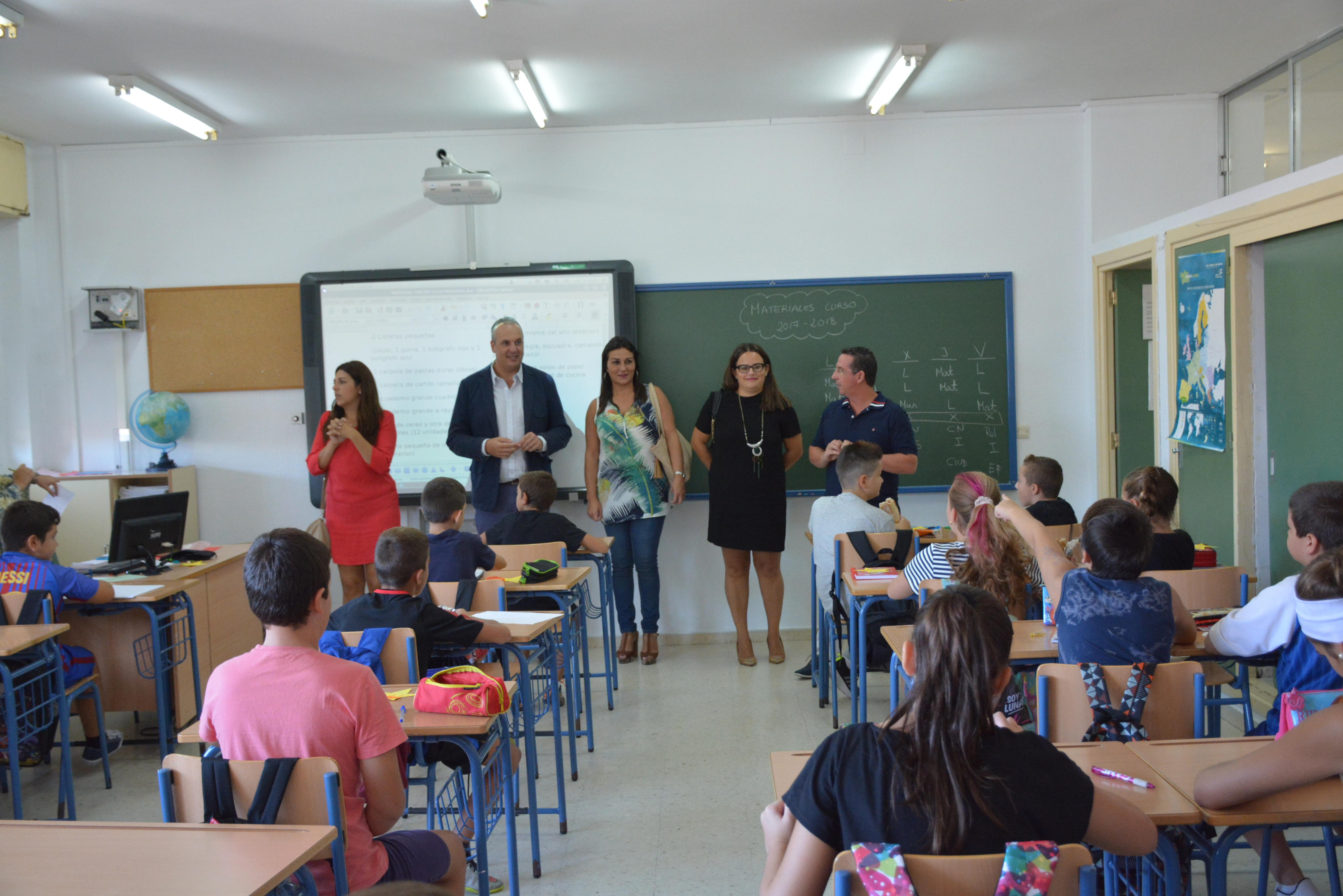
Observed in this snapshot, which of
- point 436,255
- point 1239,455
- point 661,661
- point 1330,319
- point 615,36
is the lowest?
point 661,661

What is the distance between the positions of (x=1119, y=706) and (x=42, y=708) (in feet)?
12.1

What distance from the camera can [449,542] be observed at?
3.62 metres

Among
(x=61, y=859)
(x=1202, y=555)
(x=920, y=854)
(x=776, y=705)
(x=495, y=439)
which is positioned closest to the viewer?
(x=920, y=854)

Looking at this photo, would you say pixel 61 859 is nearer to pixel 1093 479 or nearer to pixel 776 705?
pixel 776 705

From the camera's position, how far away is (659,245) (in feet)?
18.2

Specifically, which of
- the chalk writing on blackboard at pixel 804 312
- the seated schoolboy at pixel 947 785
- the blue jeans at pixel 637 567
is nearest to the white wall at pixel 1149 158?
the chalk writing on blackboard at pixel 804 312

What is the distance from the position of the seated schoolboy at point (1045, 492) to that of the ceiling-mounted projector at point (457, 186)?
305 cm

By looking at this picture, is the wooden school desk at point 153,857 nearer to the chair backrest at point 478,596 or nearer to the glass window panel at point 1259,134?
the chair backrest at point 478,596

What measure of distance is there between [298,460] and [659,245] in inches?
100

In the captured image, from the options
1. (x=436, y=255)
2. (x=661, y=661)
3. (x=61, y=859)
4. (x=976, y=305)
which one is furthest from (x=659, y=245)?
(x=61, y=859)

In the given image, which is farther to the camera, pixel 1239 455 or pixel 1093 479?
pixel 1093 479

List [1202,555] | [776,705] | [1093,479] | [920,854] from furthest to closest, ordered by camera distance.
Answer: [1093,479]
[776,705]
[1202,555]
[920,854]

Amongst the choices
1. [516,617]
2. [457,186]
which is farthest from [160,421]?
[516,617]

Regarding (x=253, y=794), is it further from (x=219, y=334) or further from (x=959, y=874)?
(x=219, y=334)
